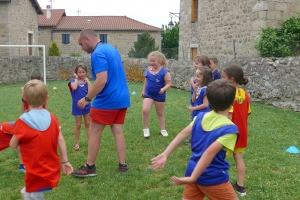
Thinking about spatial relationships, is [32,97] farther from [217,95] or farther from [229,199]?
[229,199]

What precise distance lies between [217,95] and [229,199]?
2.57 ft

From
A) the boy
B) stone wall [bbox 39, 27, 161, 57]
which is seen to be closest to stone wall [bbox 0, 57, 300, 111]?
the boy

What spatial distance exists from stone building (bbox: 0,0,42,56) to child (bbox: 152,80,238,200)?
25.4 meters

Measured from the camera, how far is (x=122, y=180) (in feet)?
14.1

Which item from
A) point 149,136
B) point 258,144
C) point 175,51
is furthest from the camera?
point 175,51

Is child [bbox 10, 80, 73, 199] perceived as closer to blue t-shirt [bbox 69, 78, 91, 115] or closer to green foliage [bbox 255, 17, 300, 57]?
blue t-shirt [bbox 69, 78, 91, 115]

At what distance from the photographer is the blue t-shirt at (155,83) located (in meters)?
6.16

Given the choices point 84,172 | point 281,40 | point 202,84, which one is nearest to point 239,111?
point 202,84

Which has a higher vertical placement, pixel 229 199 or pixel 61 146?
pixel 61 146

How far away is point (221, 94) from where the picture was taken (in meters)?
2.34

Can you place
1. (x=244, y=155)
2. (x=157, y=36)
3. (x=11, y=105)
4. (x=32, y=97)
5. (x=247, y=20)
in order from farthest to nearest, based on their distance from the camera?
(x=157, y=36)
(x=247, y=20)
(x=11, y=105)
(x=244, y=155)
(x=32, y=97)

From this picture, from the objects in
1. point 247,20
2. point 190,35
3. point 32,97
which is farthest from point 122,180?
point 190,35

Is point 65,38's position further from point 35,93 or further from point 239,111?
point 35,93

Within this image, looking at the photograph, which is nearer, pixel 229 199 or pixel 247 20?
pixel 229 199
